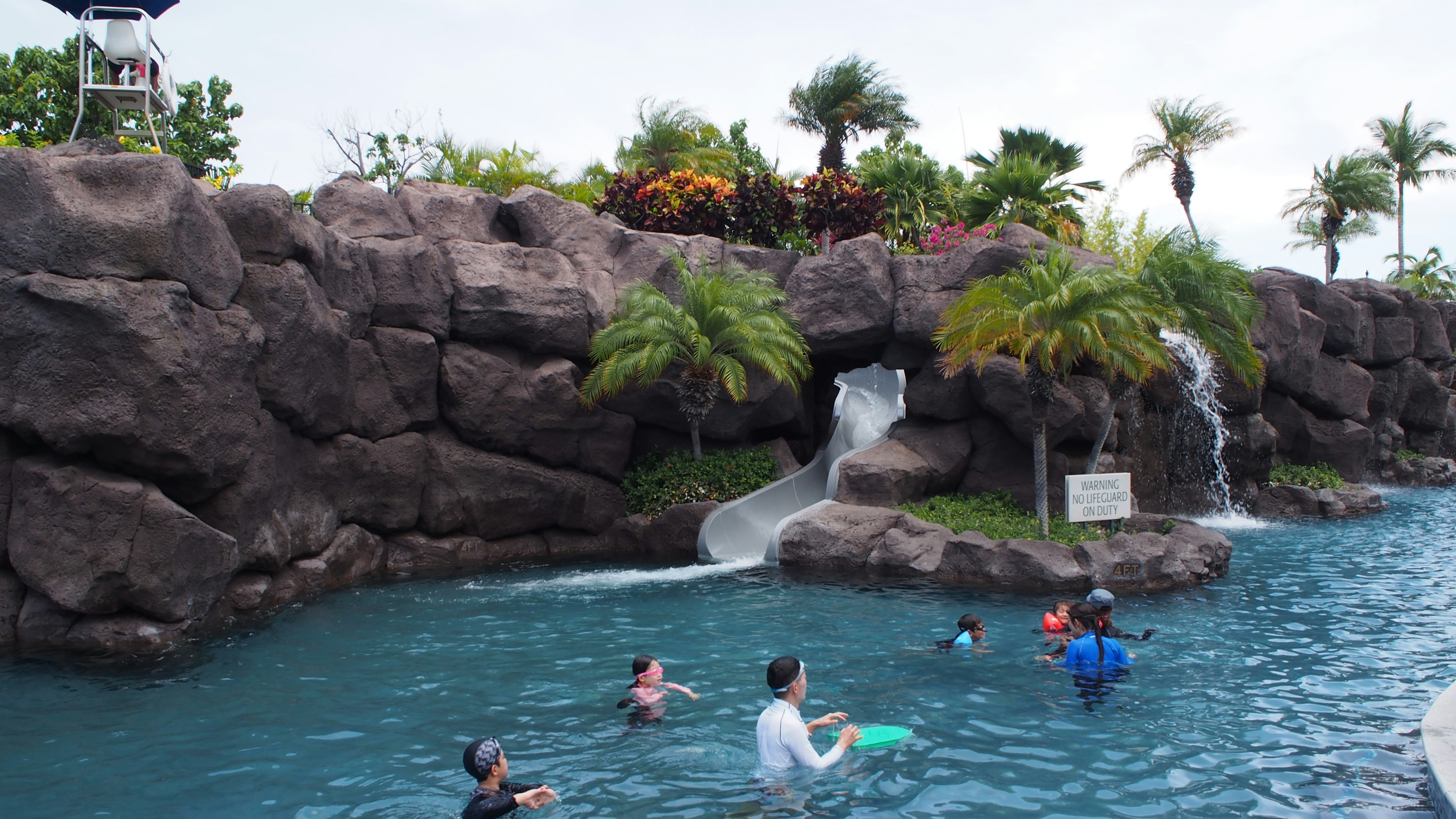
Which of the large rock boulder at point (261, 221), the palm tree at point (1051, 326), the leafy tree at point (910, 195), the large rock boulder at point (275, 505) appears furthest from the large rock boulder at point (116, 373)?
the leafy tree at point (910, 195)

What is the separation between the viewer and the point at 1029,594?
1218cm

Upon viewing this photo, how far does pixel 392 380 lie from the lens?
49.1 feet

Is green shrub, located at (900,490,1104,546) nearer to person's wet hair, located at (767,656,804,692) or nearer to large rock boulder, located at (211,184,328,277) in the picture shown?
person's wet hair, located at (767,656,804,692)

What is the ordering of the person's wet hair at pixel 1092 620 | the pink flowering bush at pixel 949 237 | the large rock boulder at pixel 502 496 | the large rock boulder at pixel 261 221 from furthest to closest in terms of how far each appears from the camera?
the pink flowering bush at pixel 949 237, the large rock boulder at pixel 502 496, the large rock boulder at pixel 261 221, the person's wet hair at pixel 1092 620

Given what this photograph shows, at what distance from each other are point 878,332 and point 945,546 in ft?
18.6

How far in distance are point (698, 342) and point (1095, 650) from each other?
9.97 m

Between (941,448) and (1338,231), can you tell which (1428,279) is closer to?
(1338,231)

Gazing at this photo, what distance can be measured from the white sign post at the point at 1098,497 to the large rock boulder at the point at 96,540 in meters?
11.6

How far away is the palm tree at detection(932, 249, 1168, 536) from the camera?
13.5 meters

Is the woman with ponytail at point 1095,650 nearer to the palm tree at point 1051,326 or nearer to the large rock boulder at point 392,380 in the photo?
the palm tree at point 1051,326

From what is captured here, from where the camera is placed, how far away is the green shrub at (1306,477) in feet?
69.5

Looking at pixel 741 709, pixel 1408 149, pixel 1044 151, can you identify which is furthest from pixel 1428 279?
pixel 741 709

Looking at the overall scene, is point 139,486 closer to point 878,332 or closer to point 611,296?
point 611,296

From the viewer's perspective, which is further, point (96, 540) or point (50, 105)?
point (50, 105)
